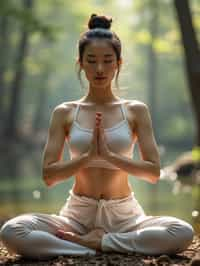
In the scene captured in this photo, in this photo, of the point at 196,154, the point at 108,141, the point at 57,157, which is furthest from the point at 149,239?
the point at 196,154

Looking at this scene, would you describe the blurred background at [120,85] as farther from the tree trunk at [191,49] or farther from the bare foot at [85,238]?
the bare foot at [85,238]

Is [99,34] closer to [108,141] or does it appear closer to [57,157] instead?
[108,141]

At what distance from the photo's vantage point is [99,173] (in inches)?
176

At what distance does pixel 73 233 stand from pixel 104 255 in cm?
31

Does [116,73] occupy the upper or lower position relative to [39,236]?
upper

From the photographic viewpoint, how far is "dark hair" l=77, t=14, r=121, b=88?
4.55 m

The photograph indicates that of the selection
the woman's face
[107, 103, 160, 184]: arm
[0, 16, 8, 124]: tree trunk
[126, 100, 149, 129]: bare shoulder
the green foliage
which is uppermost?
[0, 16, 8, 124]: tree trunk

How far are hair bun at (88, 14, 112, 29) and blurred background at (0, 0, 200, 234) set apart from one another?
0.25 m

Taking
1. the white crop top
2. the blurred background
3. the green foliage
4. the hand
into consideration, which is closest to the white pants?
the white crop top

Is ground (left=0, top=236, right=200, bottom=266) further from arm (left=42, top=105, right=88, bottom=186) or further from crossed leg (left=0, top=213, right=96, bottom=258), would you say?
arm (left=42, top=105, right=88, bottom=186)

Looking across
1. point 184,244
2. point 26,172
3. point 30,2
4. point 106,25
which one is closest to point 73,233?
point 184,244

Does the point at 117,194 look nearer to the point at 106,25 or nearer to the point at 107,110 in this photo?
the point at 107,110

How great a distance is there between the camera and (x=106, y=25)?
15.3ft

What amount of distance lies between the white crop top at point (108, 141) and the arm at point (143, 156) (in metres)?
0.09
